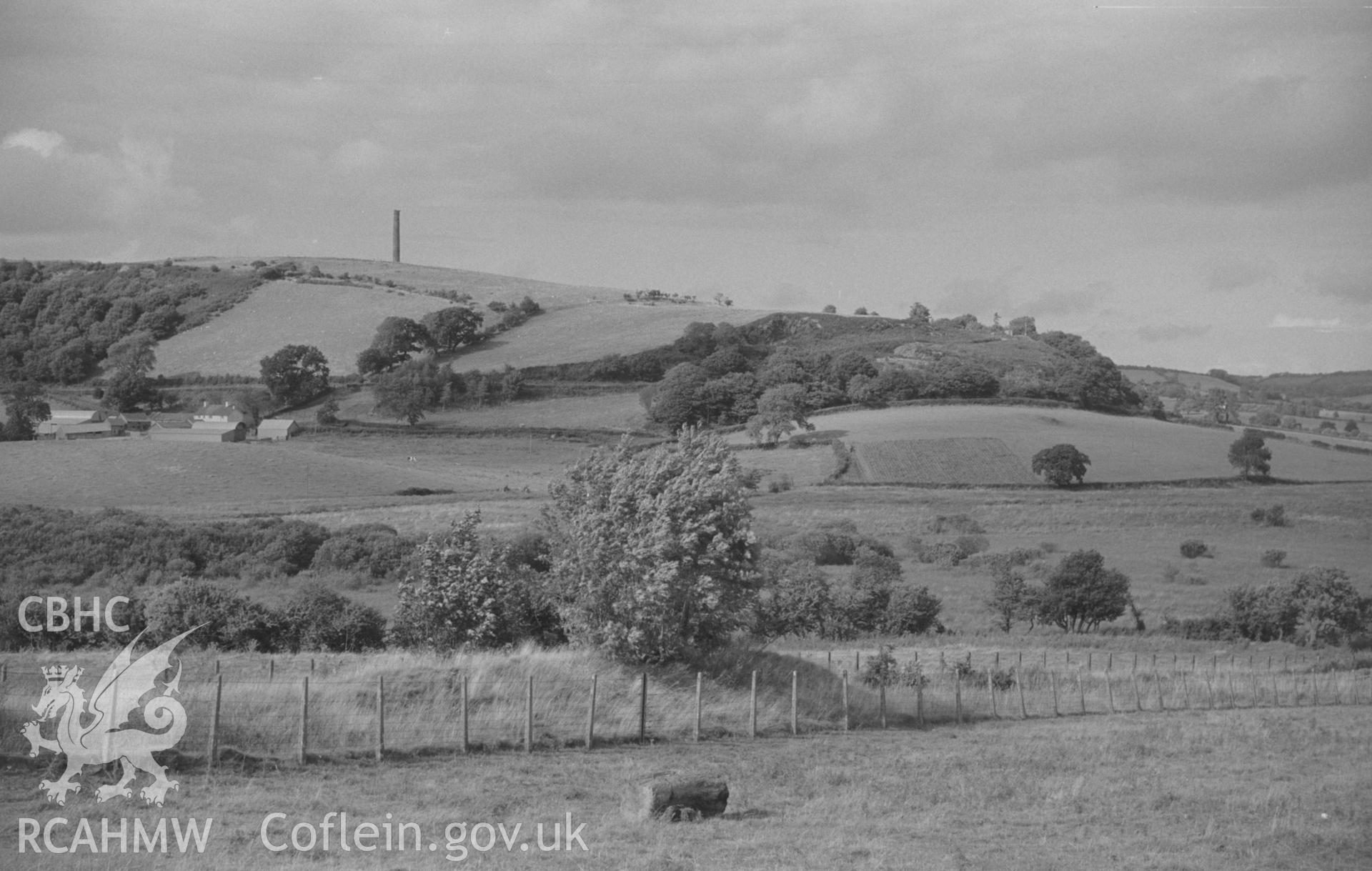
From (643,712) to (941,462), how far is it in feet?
196

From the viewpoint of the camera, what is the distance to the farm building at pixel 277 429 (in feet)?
294

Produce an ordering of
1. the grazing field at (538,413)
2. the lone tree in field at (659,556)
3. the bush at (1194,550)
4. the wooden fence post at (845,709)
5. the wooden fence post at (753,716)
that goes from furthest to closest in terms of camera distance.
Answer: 1. the grazing field at (538,413)
2. the bush at (1194,550)
3. the lone tree in field at (659,556)
4. the wooden fence post at (845,709)
5. the wooden fence post at (753,716)

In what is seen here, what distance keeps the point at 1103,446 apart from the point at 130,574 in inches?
2388

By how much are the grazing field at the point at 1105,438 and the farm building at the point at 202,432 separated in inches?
1382

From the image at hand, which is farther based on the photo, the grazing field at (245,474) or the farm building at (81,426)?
the farm building at (81,426)

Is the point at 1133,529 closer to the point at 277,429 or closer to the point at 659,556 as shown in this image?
the point at 659,556

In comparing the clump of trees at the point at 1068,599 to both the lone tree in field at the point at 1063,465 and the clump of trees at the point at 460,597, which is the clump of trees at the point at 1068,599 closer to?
the clump of trees at the point at 460,597

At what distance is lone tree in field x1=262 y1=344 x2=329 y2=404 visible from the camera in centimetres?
10344

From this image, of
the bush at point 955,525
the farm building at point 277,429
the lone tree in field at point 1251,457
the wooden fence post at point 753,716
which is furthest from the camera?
the farm building at point 277,429

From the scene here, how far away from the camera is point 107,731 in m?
16.3

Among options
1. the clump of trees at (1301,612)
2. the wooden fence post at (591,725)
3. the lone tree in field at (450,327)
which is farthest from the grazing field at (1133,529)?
the lone tree in field at (450,327)

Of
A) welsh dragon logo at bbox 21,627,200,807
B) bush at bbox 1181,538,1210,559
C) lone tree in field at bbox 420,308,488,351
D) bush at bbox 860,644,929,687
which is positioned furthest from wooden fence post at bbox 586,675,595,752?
lone tree in field at bbox 420,308,488,351

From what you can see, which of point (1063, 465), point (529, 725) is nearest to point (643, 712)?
point (529, 725)

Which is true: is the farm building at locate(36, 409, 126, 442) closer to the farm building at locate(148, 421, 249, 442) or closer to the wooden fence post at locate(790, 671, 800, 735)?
the farm building at locate(148, 421, 249, 442)
